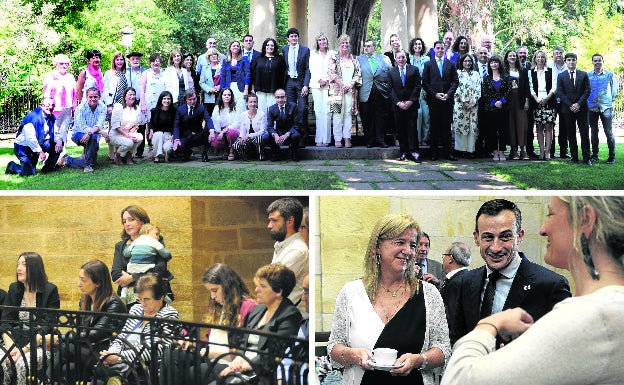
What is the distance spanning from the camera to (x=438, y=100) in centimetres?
1045

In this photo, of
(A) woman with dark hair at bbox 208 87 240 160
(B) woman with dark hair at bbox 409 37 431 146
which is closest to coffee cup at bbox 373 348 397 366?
(A) woman with dark hair at bbox 208 87 240 160

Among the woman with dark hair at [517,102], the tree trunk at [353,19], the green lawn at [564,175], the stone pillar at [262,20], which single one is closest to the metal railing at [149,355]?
the green lawn at [564,175]

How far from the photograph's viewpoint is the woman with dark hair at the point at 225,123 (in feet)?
34.6

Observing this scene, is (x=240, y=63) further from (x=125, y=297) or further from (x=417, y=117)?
(x=125, y=297)

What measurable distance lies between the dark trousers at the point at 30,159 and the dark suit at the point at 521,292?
6511mm

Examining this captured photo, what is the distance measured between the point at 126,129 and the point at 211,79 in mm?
1435

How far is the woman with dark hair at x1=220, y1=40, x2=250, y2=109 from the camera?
1078 cm

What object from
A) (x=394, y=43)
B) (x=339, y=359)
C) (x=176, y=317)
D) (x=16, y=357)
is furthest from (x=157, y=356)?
(x=394, y=43)

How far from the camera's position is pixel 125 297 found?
624 cm

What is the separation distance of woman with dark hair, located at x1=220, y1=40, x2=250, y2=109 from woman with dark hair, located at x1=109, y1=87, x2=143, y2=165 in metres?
1.16

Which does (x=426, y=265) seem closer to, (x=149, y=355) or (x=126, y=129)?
(x=149, y=355)

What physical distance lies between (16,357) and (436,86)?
6113mm

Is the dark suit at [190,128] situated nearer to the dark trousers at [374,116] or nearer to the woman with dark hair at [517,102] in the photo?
the dark trousers at [374,116]

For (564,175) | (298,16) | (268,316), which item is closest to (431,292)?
(268,316)
